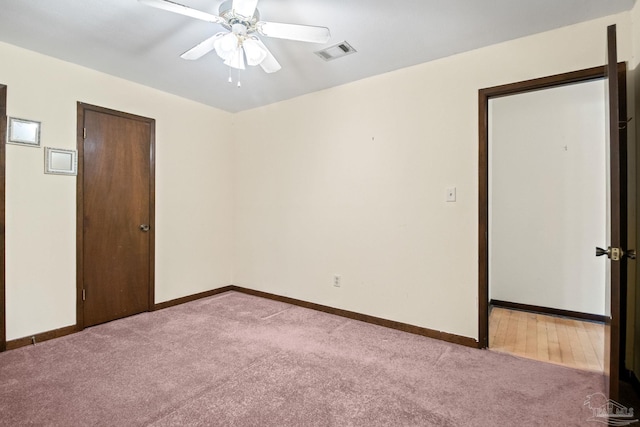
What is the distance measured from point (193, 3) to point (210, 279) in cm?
321

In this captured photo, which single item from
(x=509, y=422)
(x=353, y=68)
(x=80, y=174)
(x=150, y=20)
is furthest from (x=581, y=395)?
(x=80, y=174)

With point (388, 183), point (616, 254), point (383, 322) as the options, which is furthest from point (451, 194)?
point (383, 322)

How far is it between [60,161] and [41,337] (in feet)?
5.13

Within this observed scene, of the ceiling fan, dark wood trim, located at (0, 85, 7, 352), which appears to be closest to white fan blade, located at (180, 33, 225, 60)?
the ceiling fan

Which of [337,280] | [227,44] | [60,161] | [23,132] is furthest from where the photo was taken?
[337,280]

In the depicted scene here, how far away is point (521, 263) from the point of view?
3.86 m

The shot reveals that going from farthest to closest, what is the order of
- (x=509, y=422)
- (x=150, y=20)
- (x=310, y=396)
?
1. (x=150, y=20)
2. (x=310, y=396)
3. (x=509, y=422)

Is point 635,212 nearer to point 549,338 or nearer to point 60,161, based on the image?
point 549,338

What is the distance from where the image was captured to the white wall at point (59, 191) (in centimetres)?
267

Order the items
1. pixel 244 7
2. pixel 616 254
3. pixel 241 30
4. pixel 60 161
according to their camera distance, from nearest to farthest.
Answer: pixel 616 254, pixel 244 7, pixel 241 30, pixel 60 161

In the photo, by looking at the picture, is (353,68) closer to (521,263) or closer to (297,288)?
(297,288)

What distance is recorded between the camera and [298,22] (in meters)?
2.27

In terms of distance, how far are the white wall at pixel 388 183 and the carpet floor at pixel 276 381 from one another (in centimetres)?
50

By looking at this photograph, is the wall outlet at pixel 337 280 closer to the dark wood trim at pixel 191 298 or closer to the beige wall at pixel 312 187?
the beige wall at pixel 312 187
